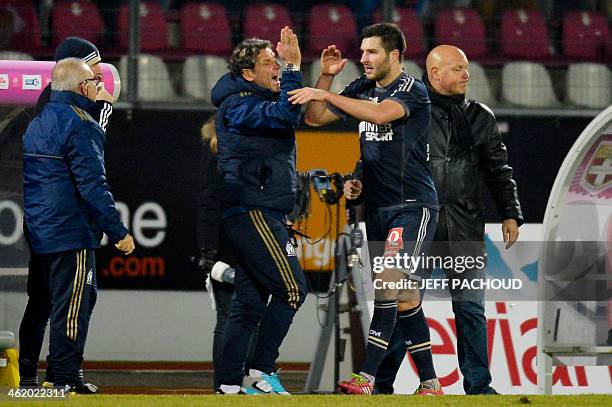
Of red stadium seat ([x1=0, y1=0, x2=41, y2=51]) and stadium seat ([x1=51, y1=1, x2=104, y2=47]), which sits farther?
stadium seat ([x1=51, y1=1, x2=104, y2=47])

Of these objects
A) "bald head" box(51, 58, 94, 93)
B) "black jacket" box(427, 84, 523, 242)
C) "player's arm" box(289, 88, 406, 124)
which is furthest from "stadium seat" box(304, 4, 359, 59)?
"bald head" box(51, 58, 94, 93)

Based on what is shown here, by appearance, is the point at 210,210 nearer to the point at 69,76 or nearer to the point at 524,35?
the point at 69,76

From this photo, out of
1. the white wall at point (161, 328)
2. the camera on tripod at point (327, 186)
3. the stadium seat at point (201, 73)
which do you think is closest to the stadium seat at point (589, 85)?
→ the white wall at point (161, 328)

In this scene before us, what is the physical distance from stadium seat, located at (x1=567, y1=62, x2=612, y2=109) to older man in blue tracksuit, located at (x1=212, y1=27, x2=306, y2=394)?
591cm

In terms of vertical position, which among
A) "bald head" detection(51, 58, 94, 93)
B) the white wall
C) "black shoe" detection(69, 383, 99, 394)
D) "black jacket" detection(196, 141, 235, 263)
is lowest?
the white wall

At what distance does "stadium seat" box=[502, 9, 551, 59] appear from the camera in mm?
12930

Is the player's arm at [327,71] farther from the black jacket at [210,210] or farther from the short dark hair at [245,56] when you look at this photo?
the black jacket at [210,210]

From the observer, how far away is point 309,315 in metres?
11.9

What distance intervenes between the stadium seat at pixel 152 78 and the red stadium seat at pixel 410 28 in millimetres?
1914

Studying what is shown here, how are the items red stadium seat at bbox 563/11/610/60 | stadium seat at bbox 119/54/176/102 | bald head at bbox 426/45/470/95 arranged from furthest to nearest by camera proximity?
red stadium seat at bbox 563/11/610/60 → stadium seat at bbox 119/54/176/102 → bald head at bbox 426/45/470/95

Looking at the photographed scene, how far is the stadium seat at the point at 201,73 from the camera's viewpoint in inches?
478

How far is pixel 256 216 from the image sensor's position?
7016 mm

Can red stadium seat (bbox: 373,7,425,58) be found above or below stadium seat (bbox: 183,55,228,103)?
above

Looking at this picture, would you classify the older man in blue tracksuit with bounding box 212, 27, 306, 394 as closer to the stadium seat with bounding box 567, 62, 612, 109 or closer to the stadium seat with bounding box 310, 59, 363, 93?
A: the stadium seat with bounding box 310, 59, 363, 93
